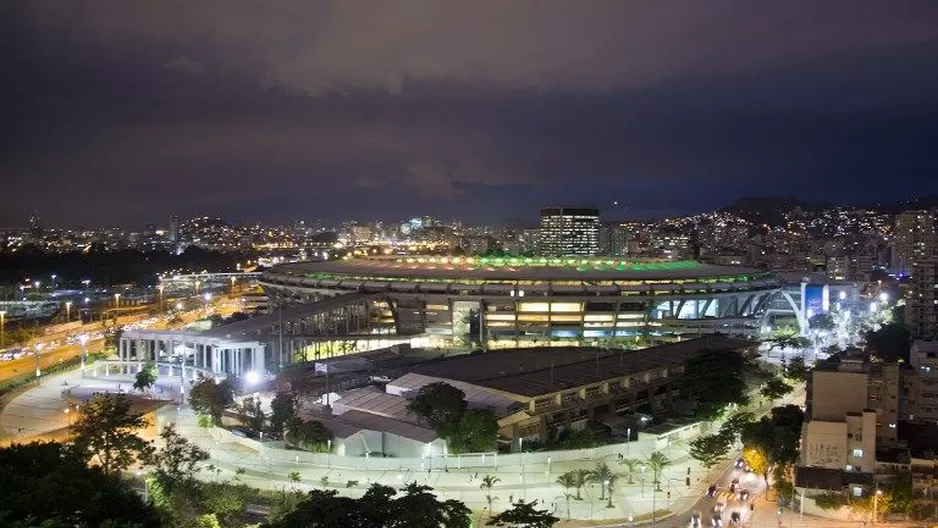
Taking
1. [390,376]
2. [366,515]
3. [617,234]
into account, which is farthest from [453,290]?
[617,234]

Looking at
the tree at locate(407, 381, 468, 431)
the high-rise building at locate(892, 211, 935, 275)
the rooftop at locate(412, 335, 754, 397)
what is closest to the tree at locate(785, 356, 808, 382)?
the rooftop at locate(412, 335, 754, 397)

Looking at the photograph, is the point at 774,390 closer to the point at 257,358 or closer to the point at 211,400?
the point at 211,400

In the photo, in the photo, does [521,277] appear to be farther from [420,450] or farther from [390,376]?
[420,450]

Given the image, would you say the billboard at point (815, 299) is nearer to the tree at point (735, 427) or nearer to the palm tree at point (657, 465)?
the tree at point (735, 427)

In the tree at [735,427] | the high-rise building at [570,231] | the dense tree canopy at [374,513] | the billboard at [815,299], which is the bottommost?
the tree at [735,427]

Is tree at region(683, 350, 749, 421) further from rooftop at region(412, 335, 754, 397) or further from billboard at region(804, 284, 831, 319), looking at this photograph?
billboard at region(804, 284, 831, 319)

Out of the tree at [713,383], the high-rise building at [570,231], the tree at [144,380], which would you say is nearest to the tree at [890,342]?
the tree at [713,383]
